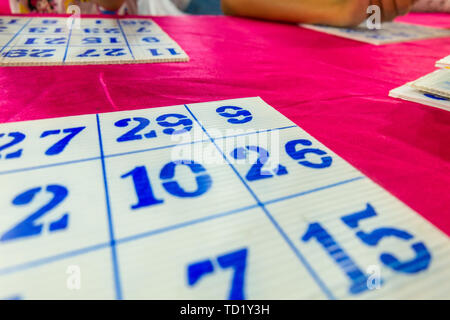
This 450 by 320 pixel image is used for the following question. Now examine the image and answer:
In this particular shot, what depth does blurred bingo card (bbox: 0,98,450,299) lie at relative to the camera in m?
0.26

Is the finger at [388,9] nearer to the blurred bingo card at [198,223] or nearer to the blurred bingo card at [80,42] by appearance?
the blurred bingo card at [80,42]

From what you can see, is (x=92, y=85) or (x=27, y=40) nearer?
(x=92, y=85)

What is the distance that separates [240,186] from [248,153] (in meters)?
0.08

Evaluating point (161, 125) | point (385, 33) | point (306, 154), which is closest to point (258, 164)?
point (306, 154)

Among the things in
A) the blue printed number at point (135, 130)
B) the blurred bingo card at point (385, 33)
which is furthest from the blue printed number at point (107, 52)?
the blurred bingo card at point (385, 33)

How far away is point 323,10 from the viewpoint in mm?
1367

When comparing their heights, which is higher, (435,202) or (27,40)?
(27,40)

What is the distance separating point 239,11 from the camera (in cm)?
157

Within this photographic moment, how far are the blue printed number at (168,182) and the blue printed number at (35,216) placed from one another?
0.23ft

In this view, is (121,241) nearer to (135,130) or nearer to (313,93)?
(135,130)
